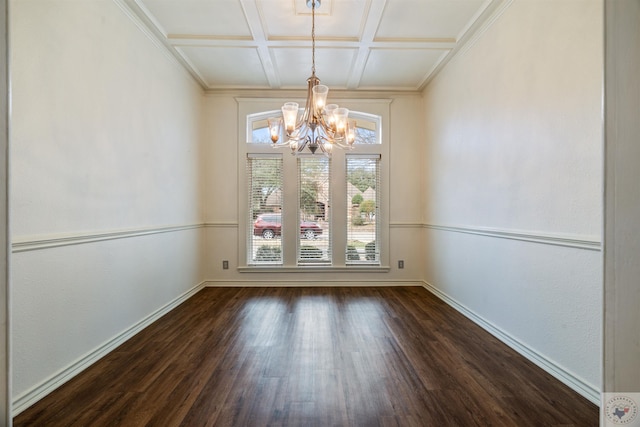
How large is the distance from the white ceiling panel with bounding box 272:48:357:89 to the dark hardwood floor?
307cm

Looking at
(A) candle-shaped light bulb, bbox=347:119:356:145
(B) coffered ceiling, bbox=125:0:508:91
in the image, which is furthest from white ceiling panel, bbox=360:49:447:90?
(A) candle-shaped light bulb, bbox=347:119:356:145

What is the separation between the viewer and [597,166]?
5.76ft

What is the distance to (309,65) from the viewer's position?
3732 mm

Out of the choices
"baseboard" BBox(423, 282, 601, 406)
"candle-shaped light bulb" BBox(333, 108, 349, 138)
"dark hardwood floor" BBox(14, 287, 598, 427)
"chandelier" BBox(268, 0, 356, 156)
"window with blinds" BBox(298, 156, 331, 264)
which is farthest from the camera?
"window with blinds" BBox(298, 156, 331, 264)

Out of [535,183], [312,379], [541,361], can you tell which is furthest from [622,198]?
[312,379]

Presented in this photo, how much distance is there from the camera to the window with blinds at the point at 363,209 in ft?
15.0

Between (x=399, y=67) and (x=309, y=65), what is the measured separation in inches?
46.8

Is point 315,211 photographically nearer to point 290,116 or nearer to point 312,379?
point 290,116

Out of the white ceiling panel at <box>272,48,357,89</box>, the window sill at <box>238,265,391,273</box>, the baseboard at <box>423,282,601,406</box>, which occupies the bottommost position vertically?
the baseboard at <box>423,282,601,406</box>

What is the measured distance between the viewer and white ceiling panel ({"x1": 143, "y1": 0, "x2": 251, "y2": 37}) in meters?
2.66

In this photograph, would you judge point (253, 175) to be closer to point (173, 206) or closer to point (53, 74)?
point (173, 206)

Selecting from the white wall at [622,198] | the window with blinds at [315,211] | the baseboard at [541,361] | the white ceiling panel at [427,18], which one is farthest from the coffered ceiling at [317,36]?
the baseboard at [541,361]

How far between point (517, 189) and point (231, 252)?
3.75 metres

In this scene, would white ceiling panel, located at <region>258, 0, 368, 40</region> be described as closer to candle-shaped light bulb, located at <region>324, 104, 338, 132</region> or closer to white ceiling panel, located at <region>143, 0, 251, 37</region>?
white ceiling panel, located at <region>143, 0, 251, 37</region>
